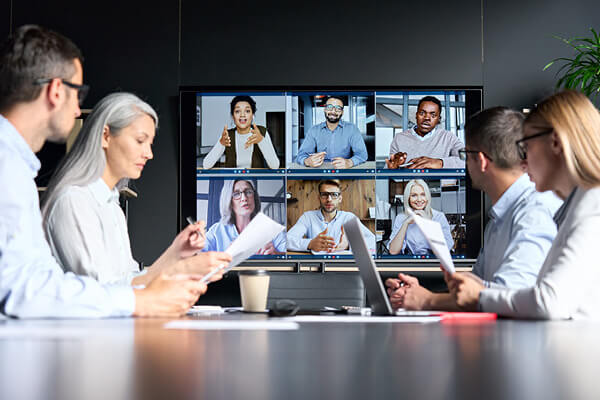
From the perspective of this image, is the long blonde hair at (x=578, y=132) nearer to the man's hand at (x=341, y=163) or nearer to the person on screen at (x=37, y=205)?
the person on screen at (x=37, y=205)

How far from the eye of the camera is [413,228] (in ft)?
15.6

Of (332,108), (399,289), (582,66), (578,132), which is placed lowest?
(399,289)

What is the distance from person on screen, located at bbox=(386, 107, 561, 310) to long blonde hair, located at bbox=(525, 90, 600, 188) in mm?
518

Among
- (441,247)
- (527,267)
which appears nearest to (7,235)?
(441,247)

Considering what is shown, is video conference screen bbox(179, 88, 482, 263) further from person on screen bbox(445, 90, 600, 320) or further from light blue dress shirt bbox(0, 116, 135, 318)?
light blue dress shirt bbox(0, 116, 135, 318)

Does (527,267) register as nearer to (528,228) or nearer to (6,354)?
(528,228)

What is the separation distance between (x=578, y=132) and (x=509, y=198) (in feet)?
2.38

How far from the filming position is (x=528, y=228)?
7.58 ft

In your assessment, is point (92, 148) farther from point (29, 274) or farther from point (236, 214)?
point (236, 214)

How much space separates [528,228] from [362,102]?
2.68 m

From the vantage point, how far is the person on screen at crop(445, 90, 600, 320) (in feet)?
5.37

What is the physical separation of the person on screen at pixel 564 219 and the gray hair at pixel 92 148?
1237 millimetres

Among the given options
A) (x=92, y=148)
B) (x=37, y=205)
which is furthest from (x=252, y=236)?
(x=92, y=148)

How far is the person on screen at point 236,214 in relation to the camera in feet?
15.6
